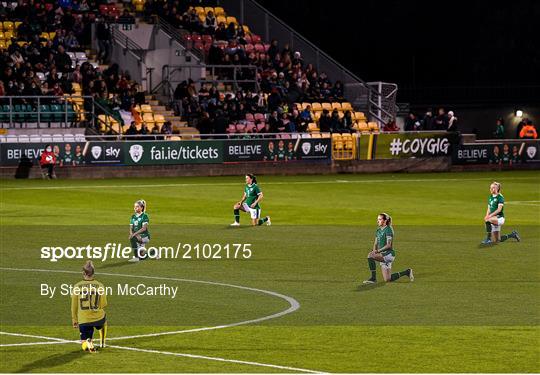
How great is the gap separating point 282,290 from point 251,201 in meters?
10.4

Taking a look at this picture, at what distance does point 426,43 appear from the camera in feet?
273

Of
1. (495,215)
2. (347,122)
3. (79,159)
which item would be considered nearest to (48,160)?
(79,159)

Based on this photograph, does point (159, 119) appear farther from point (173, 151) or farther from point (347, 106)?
point (347, 106)

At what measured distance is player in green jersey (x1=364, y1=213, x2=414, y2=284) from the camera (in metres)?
22.2

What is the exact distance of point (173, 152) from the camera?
54.4 meters

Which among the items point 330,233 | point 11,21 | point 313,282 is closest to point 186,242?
point 330,233

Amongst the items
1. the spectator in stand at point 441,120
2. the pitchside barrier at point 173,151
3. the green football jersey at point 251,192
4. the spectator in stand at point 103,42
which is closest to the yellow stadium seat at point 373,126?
the spectator in stand at point 441,120

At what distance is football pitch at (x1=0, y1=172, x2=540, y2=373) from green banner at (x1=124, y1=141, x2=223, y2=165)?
33.7 ft

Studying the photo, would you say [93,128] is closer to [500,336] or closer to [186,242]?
[186,242]

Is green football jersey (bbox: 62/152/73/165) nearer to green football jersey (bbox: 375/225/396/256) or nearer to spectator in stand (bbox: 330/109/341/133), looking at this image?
spectator in stand (bbox: 330/109/341/133)

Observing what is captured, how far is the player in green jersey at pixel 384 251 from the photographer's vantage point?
22.2 metres

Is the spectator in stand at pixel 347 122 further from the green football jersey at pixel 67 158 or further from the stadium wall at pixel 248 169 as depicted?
the green football jersey at pixel 67 158

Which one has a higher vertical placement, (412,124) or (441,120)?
(441,120)

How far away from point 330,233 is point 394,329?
1402cm
